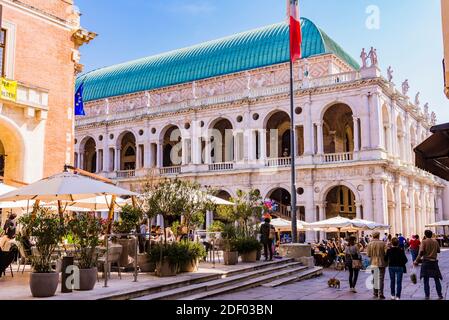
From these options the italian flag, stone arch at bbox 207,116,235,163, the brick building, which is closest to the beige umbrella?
the brick building

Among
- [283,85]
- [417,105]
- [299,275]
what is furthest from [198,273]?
[417,105]

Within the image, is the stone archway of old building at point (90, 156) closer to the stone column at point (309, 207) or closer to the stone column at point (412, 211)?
the stone column at point (309, 207)

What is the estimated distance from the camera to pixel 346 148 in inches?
1660

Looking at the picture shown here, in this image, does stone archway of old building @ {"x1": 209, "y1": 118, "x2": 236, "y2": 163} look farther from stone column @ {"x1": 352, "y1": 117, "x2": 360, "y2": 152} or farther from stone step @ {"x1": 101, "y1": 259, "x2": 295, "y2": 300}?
stone step @ {"x1": 101, "y1": 259, "x2": 295, "y2": 300}

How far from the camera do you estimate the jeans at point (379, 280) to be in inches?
468

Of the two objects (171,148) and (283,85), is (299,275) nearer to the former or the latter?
(283,85)

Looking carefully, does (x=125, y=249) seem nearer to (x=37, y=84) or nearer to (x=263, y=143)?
(x=37, y=84)

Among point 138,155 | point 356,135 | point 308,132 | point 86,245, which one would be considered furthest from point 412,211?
point 86,245

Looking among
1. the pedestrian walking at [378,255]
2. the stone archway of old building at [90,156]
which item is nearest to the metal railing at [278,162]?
the stone archway of old building at [90,156]

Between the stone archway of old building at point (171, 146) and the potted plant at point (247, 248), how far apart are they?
26.7 m

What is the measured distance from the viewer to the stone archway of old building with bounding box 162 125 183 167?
42875 millimetres

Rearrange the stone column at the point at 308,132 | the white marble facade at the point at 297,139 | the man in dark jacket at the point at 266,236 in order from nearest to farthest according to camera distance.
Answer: the man in dark jacket at the point at 266,236 → the white marble facade at the point at 297,139 → the stone column at the point at 308,132

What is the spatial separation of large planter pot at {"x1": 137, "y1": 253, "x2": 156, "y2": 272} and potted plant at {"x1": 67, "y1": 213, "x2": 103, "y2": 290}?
2726 millimetres

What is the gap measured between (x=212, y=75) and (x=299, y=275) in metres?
31.2
